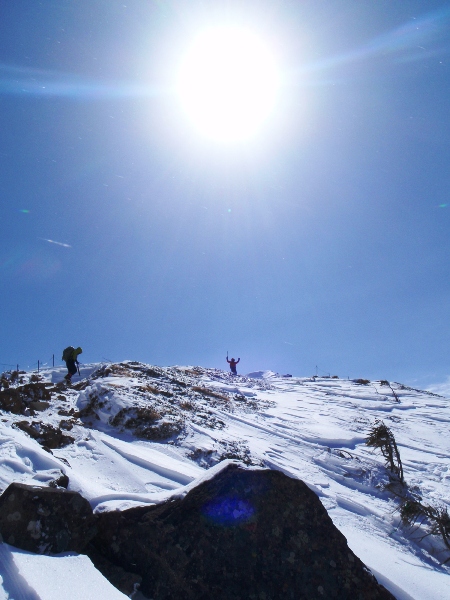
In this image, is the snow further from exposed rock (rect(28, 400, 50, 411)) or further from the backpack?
the backpack

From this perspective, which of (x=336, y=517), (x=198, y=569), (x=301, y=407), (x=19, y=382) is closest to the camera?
(x=198, y=569)

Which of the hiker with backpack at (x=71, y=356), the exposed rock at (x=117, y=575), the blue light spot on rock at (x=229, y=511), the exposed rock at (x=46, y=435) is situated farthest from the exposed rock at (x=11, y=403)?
the hiker with backpack at (x=71, y=356)

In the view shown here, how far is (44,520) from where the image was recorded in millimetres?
2932

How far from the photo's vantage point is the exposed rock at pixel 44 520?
283 centimetres

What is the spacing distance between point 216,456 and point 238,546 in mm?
3746

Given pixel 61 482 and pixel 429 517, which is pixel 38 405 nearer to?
pixel 61 482

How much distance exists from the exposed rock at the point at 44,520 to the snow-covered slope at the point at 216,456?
13cm

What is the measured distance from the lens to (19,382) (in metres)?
13.0

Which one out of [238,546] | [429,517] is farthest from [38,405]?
[429,517]

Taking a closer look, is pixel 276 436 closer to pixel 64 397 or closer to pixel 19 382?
pixel 64 397

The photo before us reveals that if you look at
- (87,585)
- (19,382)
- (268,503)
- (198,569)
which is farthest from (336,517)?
(19,382)

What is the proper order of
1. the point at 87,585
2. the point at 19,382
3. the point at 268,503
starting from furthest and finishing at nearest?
the point at 19,382 < the point at 268,503 < the point at 87,585

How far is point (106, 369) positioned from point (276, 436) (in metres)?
6.51

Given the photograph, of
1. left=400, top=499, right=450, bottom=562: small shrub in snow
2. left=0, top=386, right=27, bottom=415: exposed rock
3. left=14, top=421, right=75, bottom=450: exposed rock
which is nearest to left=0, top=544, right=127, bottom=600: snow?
left=14, top=421, right=75, bottom=450: exposed rock
